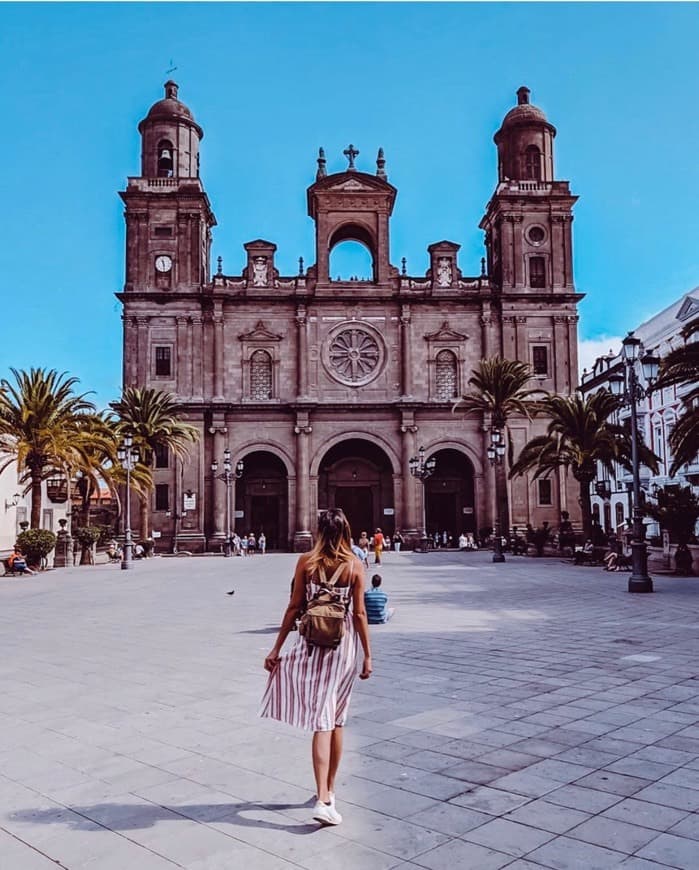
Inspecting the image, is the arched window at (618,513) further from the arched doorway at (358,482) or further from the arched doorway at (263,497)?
the arched doorway at (263,497)

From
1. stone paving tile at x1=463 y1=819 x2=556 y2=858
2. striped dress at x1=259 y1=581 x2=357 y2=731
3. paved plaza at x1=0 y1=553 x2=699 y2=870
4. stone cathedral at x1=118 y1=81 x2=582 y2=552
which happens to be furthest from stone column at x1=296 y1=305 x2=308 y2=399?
stone paving tile at x1=463 y1=819 x2=556 y2=858

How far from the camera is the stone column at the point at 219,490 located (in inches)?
1849

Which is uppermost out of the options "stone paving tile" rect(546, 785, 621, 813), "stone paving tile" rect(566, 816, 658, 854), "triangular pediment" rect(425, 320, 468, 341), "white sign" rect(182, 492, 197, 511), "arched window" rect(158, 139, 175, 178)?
"arched window" rect(158, 139, 175, 178)

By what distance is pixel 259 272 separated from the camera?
167 ft

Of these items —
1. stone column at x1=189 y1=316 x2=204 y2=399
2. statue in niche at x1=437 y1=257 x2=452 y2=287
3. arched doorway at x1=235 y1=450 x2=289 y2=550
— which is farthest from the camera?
statue in niche at x1=437 y1=257 x2=452 y2=287

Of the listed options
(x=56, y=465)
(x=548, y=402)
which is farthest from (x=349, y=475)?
(x=56, y=465)

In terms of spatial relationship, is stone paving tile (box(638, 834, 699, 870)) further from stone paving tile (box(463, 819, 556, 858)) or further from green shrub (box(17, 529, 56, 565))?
green shrub (box(17, 529, 56, 565))

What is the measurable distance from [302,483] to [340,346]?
888 cm

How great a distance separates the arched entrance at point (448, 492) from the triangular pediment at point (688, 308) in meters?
15.0

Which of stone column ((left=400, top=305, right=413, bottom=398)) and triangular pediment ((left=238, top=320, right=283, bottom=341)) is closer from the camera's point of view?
stone column ((left=400, top=305, right=413, bottom=398))

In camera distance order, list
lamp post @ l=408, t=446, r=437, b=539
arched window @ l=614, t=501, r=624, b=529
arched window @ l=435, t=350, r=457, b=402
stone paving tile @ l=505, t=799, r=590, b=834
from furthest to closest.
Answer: arched window @ l=614, t=501, r=624, b=529, arched window @ l=435, t=350, r=457, b=402, lamp post @ l=408, t=446, r=437, b=539, stone paving tile @ l=505, t=799, r=590, b=834

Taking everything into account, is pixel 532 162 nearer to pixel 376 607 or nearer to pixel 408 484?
pixel 408 484

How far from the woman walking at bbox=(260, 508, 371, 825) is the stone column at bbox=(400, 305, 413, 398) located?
44447mm

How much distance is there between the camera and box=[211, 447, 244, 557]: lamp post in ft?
145
